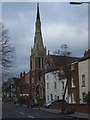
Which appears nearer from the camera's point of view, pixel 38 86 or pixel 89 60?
pixel 89 60

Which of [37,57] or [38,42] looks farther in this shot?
[38,42]

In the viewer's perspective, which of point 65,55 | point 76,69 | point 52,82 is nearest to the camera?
point 65,55

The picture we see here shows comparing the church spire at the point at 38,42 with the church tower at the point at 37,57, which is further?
the church spire at the point at 38,42

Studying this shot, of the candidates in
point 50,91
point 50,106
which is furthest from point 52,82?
point 50,106

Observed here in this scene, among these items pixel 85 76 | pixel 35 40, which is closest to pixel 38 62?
pixel 35 40

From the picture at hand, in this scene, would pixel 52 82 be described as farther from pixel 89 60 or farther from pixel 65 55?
pixel 65 55

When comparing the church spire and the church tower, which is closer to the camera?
the church tower

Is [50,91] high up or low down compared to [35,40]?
down

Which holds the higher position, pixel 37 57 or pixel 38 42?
pixel 38 42

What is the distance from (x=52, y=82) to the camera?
81.9 metres

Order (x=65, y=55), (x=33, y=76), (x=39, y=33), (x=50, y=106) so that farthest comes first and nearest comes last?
(x=39, y=33) < (x=33, y=76) < (x=50, y=106) < (x=65, y=55)

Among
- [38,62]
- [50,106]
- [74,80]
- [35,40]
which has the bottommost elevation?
[50,106]

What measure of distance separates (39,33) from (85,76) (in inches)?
3166

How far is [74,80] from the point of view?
Answer: 209ft
